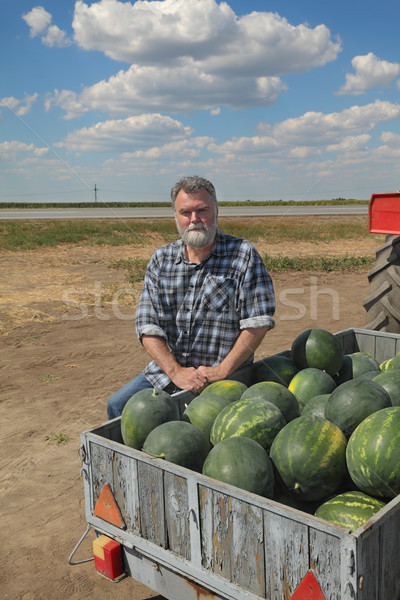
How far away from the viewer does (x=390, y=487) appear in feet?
7.00

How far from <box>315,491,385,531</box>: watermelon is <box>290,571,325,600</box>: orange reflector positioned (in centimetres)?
27

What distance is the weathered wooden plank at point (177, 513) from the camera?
2143 millimetres

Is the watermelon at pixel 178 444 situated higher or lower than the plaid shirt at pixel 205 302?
lower

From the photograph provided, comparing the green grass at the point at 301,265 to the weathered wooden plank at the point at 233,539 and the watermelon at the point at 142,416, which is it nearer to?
the watermelon at the point at 142,416

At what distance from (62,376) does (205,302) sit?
3643mm

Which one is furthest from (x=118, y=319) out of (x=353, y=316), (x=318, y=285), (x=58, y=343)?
(x=318, y=285)

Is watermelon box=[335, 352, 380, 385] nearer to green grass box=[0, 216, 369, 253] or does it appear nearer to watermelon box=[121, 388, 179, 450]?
→ watermelon box=[121, 388, 179, 450]

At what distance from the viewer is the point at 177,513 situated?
7.12 ft

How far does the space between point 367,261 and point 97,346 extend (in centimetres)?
1037

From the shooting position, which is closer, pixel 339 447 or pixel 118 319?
pixel 339 447

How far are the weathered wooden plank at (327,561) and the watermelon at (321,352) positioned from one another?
1.79m

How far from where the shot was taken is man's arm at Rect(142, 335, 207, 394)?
136 inches

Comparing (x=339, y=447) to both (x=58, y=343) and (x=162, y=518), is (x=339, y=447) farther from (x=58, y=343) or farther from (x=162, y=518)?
(x=58, y=343)

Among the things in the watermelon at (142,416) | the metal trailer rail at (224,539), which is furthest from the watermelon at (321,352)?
the metal trailer rail at (224,539)
